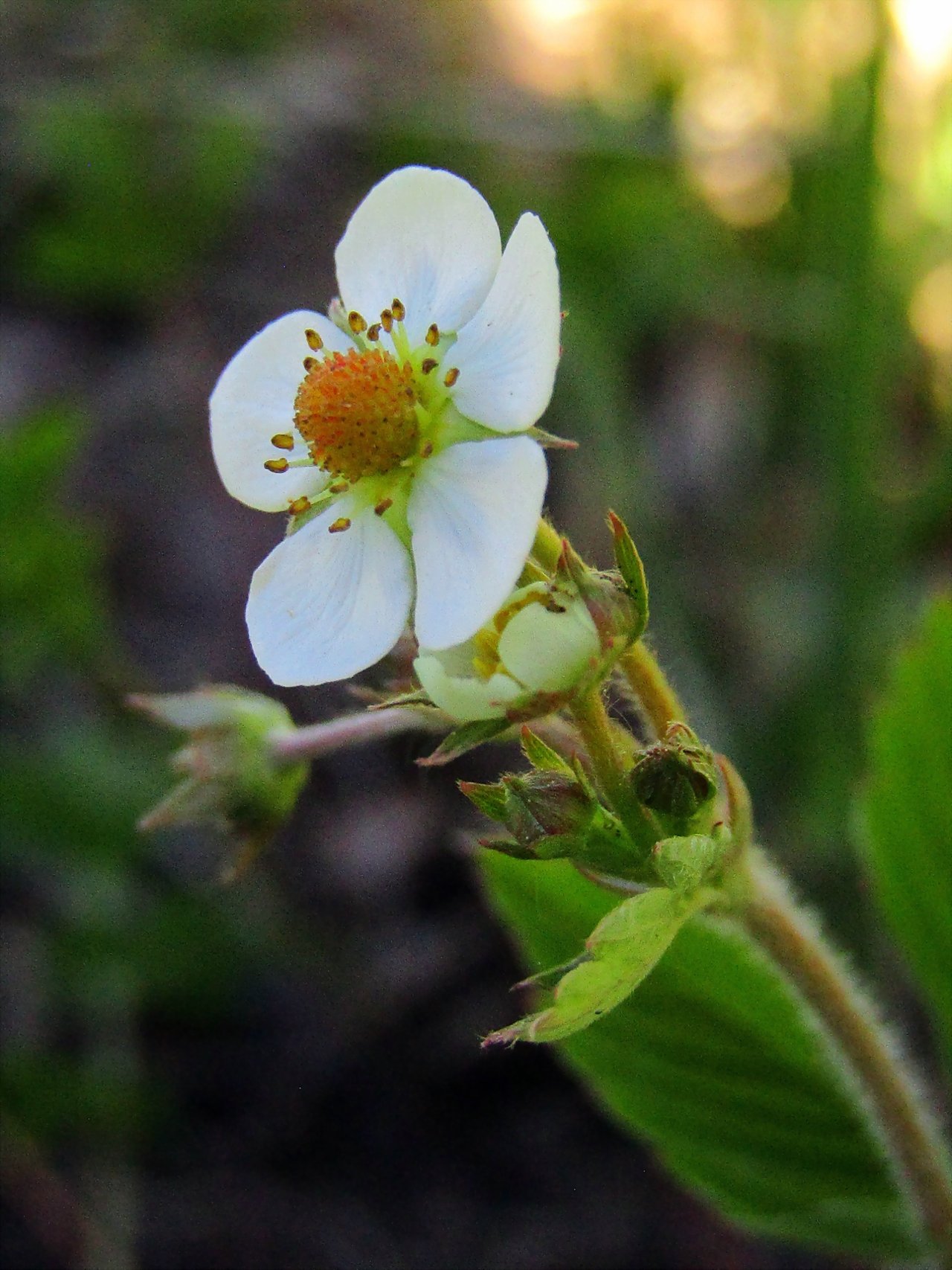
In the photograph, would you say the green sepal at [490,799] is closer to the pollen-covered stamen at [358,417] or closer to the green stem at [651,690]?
the green stem at [651,690]

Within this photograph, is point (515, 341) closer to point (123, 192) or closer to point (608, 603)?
point (608, 603)

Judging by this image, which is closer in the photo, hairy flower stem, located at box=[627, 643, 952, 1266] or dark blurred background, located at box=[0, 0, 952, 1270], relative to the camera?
hairy flower stem, located at box=[627, 643, 952, 1266]

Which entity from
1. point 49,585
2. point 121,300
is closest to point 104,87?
point 121,300

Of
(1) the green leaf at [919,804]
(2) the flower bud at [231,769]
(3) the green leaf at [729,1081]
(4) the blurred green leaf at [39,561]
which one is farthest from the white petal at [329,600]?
(4) the blurred green leaf at [39,561]

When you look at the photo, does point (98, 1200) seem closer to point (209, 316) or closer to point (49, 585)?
point (49, 585)

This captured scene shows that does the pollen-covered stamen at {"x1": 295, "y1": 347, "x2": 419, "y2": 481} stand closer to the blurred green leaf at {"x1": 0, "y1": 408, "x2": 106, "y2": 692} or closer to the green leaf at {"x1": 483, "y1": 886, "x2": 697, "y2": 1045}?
the green leaf at {"x1": 483, "y1": 886, "x2": 697, "y2": 1045}

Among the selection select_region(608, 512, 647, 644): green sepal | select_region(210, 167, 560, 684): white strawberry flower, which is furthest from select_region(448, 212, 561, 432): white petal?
select_region(608, 512, 647, 644): green sepal
